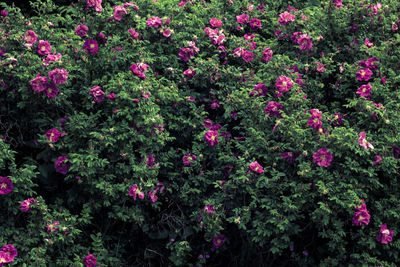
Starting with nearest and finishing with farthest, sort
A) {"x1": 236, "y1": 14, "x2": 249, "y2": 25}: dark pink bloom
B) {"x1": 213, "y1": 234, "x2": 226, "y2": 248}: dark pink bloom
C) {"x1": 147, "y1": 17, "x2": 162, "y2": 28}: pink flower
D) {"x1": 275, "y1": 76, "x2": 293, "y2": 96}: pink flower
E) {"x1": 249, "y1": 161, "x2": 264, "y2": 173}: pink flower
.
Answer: {"x1": 249, "y1": 161, "x2": 264, "y2": 173}: pink flower, {"x1": 213, "y1": 234, "x2": 226, "y2": 248}: dark pink bloom, {"x1": 275, "y1": 76, "x2": 293, "y2": 96}: pink flower, {"x1": 147, "y1": 17, "x2": 162, "y2": 28}: pink flower, {"x1": 236, "y1": 14, "x2": 249, "y2": 25}: dark pink bloom

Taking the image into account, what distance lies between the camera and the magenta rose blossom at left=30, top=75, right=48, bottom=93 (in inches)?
109

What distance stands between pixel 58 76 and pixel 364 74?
202 centimetres

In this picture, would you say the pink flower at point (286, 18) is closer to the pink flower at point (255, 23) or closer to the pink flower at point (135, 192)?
the pink flower at point (255, 23)

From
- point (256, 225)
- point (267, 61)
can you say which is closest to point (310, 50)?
point (267, 61)

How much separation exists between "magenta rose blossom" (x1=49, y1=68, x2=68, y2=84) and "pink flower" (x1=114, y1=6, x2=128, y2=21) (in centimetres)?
57

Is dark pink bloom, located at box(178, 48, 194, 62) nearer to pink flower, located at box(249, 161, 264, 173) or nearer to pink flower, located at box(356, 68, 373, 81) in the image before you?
pink flower, located at box(249, 161, 264, 173)

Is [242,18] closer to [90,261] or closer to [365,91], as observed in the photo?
[365,91]

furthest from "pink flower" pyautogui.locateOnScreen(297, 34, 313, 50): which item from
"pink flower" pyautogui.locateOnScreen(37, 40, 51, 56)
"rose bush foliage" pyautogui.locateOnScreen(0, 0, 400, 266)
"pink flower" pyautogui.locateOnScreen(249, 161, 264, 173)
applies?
"pink flower" pyautogui.locateOnScreen(37, 40, 51, 56)

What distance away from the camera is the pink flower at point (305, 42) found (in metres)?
3.51

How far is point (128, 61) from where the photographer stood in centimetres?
320

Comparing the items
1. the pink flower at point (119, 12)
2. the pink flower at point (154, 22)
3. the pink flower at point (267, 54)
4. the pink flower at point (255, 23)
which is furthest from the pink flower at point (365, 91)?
the pink flower at point (119, 12)

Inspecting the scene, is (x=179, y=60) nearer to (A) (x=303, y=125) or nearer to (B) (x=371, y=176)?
(A) (x=303, y=125)

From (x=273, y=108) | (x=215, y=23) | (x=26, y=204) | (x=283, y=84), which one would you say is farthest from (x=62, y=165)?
(x=215, y=23)

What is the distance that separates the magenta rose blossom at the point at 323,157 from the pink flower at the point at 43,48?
1.80 meters
